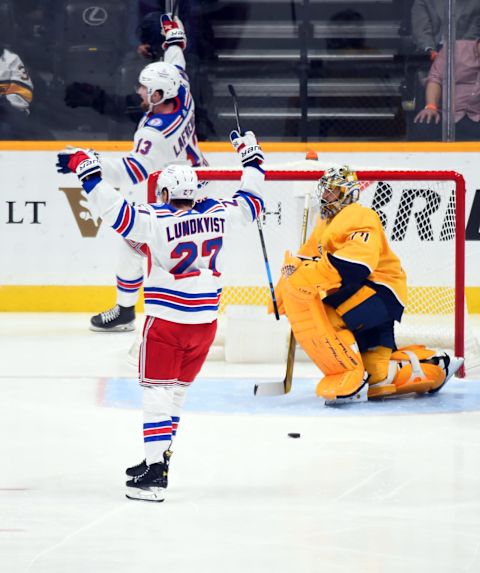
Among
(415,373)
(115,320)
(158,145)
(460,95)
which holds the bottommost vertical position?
(115,320)

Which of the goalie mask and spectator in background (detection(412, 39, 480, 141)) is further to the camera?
spectator in background (detection(412, 39, 480, 141))

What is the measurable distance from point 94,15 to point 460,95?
7.46 ft

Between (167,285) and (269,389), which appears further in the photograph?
(269,389)

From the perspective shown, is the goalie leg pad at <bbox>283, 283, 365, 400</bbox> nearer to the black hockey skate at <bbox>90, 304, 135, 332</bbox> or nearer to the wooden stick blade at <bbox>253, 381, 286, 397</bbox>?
the wooden stick blade at <bbox>253, 381, 286, 397</bbox>

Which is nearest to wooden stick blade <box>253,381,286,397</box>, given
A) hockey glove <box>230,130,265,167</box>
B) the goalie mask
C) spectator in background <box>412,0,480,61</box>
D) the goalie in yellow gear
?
the goalie in yellow gear

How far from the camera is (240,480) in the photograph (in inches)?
166

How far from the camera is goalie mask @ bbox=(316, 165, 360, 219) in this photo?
5402 millimetres

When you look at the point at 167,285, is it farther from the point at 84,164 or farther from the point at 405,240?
the point at 405,240

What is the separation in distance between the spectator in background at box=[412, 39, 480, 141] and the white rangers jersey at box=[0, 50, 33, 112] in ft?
7.81

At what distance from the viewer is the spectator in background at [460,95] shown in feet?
26.7

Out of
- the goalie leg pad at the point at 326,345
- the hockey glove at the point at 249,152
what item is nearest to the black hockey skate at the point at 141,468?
the hockey glove at the point at 249,152

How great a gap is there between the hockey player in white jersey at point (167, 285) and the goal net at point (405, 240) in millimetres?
2118

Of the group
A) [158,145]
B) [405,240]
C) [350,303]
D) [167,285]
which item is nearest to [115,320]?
[158,145]

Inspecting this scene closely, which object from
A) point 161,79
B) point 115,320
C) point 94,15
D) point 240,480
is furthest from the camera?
point 94,15
